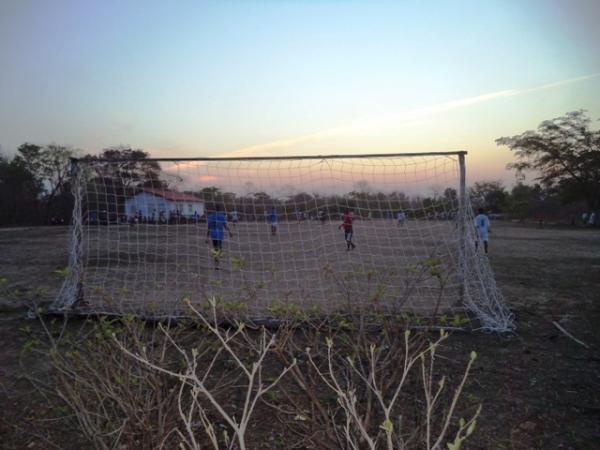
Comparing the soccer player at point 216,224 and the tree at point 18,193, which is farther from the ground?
the tree at point 18,193

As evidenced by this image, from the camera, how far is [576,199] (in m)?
31.7

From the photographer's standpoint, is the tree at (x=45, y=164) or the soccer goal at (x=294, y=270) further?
the tree at (x=45, y=164)

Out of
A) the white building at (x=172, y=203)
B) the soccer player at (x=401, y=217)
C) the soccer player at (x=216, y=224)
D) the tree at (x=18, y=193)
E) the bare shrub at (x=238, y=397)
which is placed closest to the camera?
the bare shrub at (x=238, y=397)

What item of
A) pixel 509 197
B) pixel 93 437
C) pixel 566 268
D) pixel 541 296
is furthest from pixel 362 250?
pixel 509 197

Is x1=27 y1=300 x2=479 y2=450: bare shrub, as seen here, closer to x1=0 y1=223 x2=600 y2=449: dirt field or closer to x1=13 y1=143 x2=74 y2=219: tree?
x1=0 y1=223 x2=600 y2=449: dirt field

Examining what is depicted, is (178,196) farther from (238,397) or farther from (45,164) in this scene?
(45,164)

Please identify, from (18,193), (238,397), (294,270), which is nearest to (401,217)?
(294,270)

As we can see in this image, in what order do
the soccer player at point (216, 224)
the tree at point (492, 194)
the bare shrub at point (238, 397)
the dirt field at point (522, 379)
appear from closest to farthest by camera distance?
the bare shrub at point (238, 397), the dirt field at point (522, 379), the soccer player at point (216, 224), the tree at point (492, 194)

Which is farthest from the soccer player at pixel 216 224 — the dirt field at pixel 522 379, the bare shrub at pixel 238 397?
the bare shrub at pixel 238 397

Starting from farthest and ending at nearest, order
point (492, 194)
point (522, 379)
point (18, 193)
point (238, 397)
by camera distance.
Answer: point (492, 194), point (18, 193), point (522, 379), point (238, 397)

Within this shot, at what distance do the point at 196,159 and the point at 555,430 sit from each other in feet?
14.7

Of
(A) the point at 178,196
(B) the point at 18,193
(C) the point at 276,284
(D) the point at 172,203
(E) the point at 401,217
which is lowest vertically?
(C) the point at 276,284

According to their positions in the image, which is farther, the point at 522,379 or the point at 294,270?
the point at 294,270

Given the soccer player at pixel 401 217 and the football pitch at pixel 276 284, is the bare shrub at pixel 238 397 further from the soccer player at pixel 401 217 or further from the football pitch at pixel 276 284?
the soccer player at pixel 401 217
